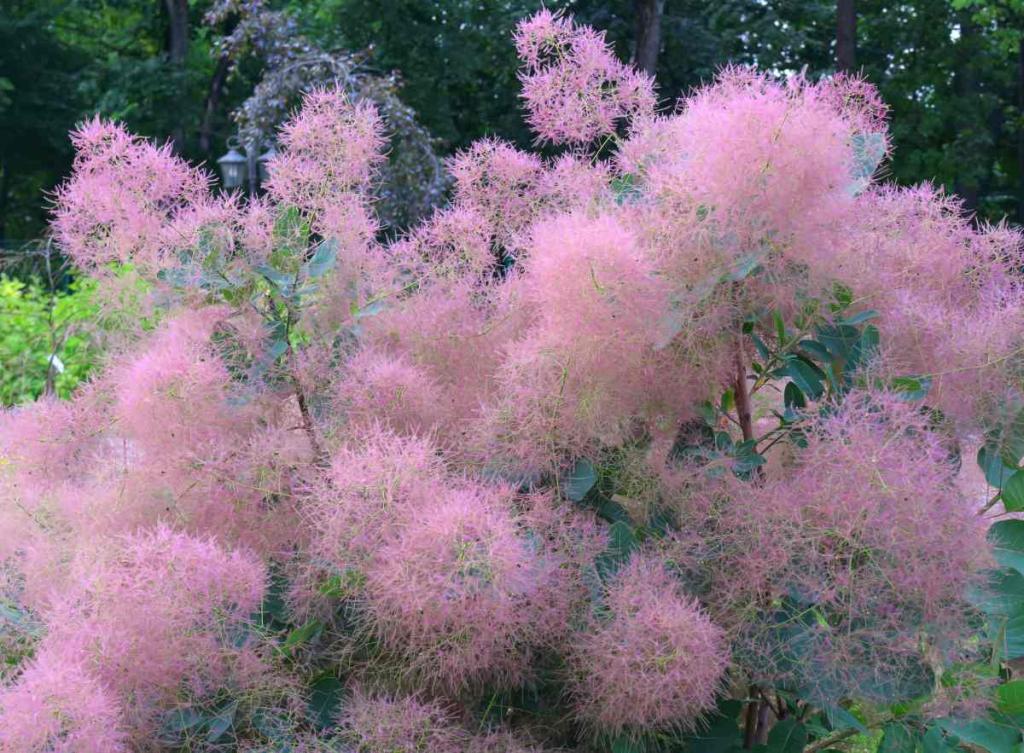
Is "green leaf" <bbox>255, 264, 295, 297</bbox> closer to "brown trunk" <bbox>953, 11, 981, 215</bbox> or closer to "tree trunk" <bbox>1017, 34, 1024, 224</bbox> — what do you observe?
"brown trunk" <bbox>953, 11, 981, 215</bbox>

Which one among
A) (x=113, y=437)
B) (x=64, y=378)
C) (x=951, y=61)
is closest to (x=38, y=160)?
(x=951, y=61)

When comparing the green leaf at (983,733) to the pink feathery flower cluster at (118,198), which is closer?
the green leaf at (983,733)

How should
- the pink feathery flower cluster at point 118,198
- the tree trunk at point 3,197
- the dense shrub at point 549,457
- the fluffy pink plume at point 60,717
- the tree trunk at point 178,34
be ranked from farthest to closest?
1. the tree trunk at point 3,197
2. the tree trunk at point 178,34
3. the pink feathery flower cluster at point 118,198
4. the dense shrub at point 549,457
5. the fluffy pink plume at point 60,717

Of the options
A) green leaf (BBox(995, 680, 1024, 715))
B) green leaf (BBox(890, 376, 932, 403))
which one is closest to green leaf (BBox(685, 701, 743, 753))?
green leaf (BBox(995, 680, 1024, 715))

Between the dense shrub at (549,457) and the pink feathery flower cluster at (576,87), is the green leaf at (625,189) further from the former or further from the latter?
the pink feathery flower cluster at (576,87)

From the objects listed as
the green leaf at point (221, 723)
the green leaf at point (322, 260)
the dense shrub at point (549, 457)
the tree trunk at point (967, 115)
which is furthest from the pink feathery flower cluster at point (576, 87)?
the tree trunk at point (967, 115)

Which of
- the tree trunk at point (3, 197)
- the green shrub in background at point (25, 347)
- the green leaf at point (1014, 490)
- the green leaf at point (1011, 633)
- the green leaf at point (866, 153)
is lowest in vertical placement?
the tree trunk at point (3, 197)

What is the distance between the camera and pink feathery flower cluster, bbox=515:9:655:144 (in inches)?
64.1

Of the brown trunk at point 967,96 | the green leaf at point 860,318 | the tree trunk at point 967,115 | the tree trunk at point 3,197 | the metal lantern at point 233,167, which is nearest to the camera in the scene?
the green leaf at point 860,318

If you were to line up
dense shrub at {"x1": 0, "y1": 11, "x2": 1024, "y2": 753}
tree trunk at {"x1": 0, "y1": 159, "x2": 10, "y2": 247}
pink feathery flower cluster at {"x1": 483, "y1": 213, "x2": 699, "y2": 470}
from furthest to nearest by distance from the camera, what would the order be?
tree trunk at {"x1": 0, "y1": 159, "x2": 10, "y2": 247}, pink feathery flower cluster at {"x1": 483, "y1": 213, "x2": 699, "y2": 470}, dense shrub at {"x1": 0, "y1": 11, "x2": 1024, "y2": 753}

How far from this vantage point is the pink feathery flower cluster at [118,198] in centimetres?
154

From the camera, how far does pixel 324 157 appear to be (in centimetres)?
164

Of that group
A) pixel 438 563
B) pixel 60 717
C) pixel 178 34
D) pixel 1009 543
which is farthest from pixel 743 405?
pixel 178 34

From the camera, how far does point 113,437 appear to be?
5.20 feet
